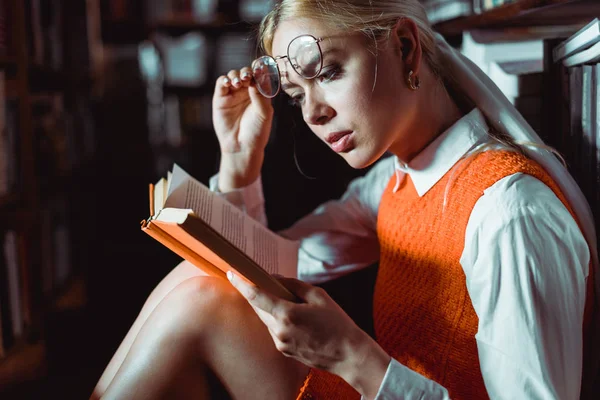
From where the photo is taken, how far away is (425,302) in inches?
31.4

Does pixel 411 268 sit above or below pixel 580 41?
below

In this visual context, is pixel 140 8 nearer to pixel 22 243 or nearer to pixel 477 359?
pixel 22 243

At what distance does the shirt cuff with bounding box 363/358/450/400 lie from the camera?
25.5 inches

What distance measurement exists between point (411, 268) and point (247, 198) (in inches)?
15.7

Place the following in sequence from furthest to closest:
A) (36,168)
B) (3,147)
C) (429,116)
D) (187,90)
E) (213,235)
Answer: (187,90)
(36,168)
(3,147)
(429,116)
(213,235)

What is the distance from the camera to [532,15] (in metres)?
0.95

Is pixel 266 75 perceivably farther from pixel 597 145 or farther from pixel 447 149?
pixel 597 145

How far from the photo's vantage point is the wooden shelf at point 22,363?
148cm

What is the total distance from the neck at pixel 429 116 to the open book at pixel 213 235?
0.28m

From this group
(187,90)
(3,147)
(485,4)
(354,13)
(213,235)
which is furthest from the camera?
A: (187,90)

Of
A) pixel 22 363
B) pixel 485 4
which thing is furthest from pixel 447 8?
pixel 22 363

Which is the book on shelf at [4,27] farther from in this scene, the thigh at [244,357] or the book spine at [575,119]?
the book spine at [575,119]

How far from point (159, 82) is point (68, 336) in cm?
113

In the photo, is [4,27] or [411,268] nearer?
[411,268]
